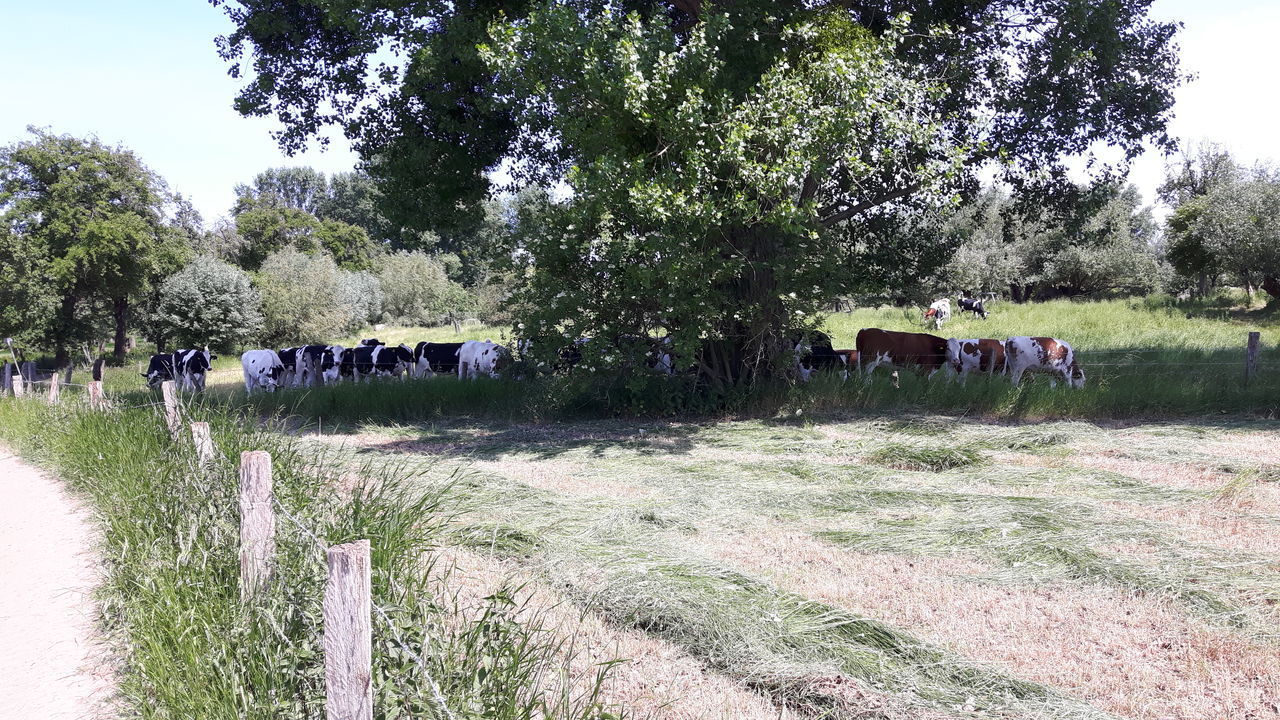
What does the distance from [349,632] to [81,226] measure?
3700 cm

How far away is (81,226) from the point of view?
109ft

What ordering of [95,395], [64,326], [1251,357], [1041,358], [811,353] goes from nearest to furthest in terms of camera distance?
1. [95,395]
2. [1251,357]
3. [811,353]
4. [1041,358]
5. [64,326]

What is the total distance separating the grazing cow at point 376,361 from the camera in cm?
2175

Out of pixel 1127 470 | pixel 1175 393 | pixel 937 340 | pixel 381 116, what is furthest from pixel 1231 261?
pixel 381 116

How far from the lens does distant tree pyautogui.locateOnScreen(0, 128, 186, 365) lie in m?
32.7

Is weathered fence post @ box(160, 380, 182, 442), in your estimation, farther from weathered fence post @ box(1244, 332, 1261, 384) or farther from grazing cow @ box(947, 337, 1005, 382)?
weathered fence post @ box(1244, 332, 1261, 384)

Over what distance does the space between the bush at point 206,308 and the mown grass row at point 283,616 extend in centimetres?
3199

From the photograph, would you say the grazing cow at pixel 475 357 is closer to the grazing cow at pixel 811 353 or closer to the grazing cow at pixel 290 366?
the grazing cow at pixel 290 366

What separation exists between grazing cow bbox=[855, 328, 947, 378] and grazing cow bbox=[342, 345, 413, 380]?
11439 mm

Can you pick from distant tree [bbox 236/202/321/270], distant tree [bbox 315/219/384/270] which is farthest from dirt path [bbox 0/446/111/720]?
distant tree [bbox 315/219/384/270]

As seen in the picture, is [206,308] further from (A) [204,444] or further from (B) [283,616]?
(B) [283,616]

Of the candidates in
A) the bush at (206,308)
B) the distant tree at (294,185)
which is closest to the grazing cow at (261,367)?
the bush at (206,308)

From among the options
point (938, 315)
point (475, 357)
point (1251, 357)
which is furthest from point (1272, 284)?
point (475, 357)

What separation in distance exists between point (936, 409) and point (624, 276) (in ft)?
16.7
